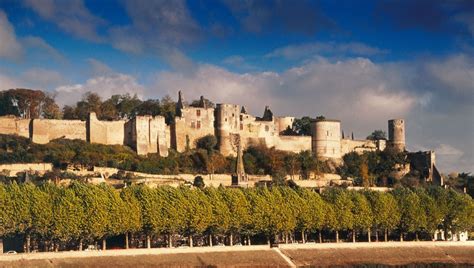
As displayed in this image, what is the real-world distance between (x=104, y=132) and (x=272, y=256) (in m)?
36.7

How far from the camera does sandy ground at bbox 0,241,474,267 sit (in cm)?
5806

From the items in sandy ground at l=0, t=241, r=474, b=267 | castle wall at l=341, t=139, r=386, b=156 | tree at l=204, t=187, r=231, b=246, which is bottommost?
sandy ground at l=0, t=241, r=474, b=267

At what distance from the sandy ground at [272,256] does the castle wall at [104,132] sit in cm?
3449

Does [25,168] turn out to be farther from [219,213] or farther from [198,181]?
[219,213]

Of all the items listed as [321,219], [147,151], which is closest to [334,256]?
[321,219]

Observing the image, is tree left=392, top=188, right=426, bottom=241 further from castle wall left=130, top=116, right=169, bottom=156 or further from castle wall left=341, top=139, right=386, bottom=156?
castle wall left=341, top=139, right=386, bottom=156

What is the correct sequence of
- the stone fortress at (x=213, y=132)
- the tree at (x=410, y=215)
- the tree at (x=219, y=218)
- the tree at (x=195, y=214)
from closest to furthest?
the tree at (x=195, y=214), the tree at (x=219, y=218), the tree at (x=410, y=215), the stone fortress at (x=213, y=132)

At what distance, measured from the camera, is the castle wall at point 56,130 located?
94188 millimetres

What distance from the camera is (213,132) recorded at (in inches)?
4119

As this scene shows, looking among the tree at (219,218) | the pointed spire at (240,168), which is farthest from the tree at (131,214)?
the pointed spire at (240,168)

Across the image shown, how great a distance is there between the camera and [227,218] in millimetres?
67500

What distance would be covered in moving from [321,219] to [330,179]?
32963mm

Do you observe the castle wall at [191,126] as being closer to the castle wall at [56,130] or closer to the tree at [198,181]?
the castle wall at [56,130]

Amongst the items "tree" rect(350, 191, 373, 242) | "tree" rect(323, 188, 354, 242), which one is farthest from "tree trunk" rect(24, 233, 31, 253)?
"tree" rect(350, 191, 373, 242)
